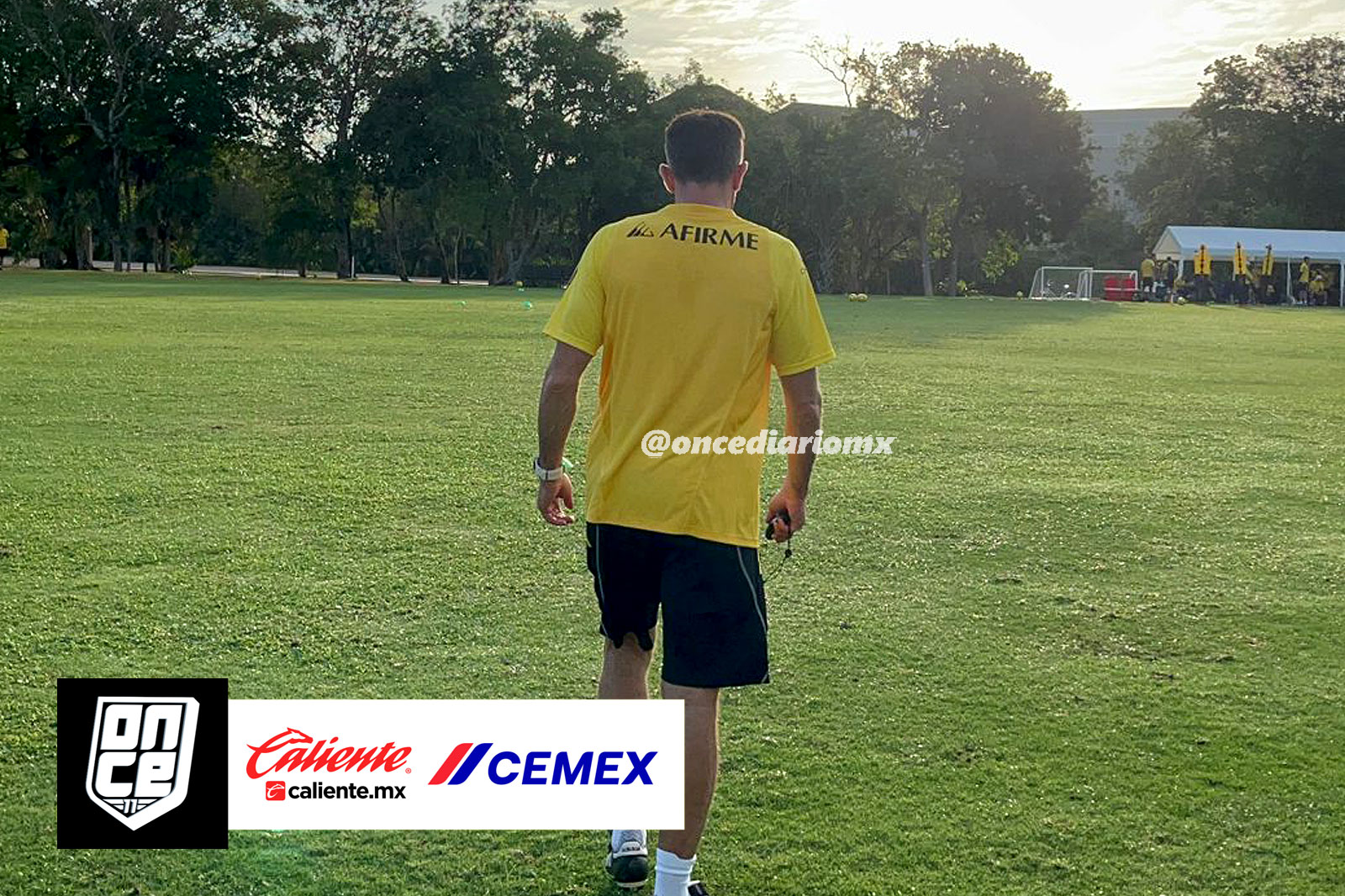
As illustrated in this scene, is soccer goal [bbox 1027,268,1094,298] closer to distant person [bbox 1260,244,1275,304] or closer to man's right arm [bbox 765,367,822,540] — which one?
distant person [bbox 1260,244,1275,304]

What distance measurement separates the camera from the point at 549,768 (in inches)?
150

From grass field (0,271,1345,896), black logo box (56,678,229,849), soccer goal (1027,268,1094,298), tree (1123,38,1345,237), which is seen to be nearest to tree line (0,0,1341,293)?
soccer goal (1027,268,1094,298)

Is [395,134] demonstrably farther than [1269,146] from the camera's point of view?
No

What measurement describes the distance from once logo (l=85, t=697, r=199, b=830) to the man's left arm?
128cm

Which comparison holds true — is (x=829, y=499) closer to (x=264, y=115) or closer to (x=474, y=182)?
(x=474, y=182)

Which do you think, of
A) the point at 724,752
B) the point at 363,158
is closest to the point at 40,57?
the point at 363,158

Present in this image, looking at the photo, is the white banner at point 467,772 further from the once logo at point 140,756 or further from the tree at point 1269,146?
the tree at point 1269,146

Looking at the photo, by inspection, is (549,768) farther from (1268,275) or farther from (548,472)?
(1268,275)

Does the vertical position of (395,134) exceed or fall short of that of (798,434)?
it exceeds it

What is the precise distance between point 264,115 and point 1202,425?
51773 mm

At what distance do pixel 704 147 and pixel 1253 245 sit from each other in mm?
55444

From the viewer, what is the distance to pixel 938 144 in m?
61.7

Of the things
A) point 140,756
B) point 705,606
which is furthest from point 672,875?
point 140,756

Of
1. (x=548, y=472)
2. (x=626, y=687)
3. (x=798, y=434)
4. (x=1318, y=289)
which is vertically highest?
(x=1318, y=289)
